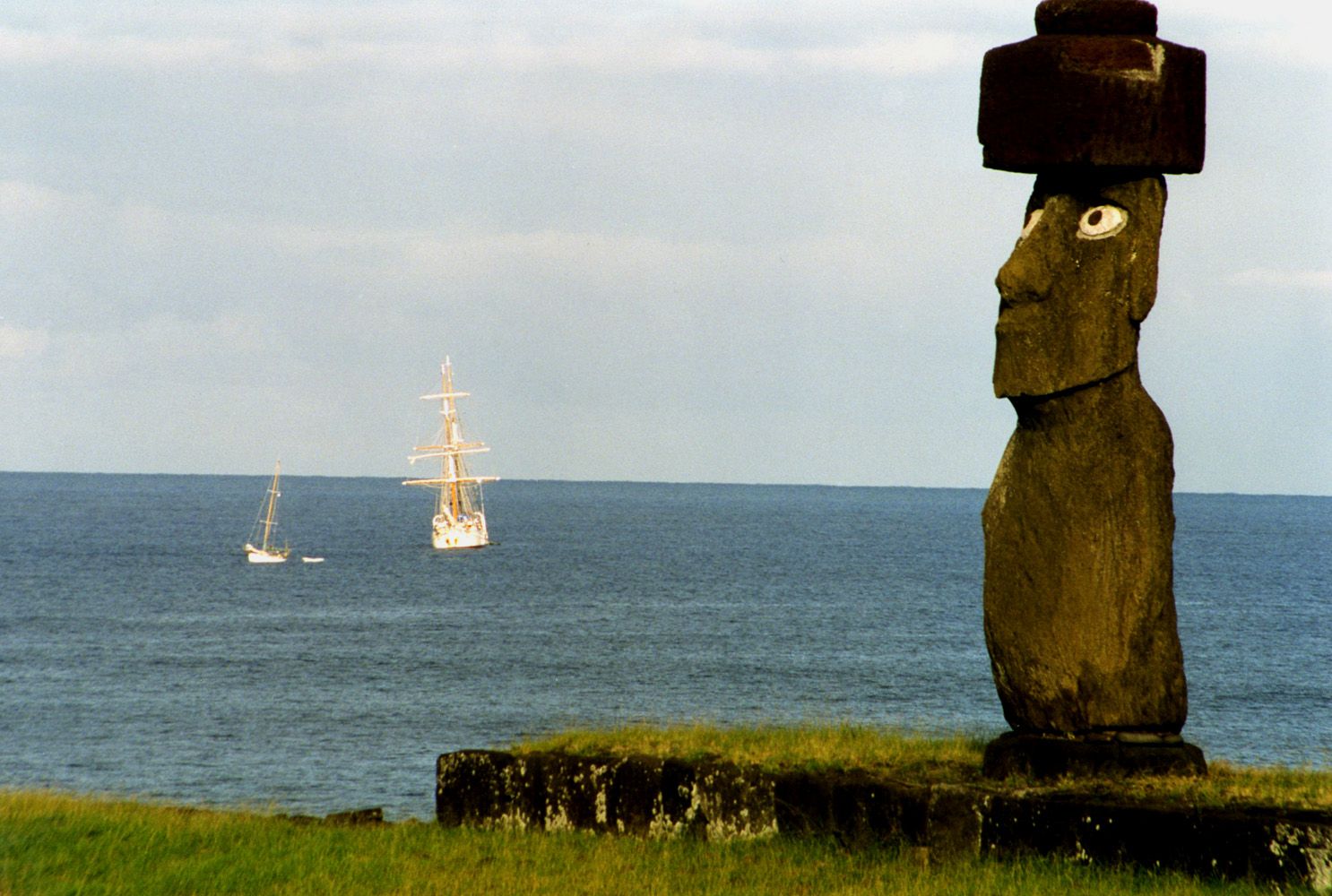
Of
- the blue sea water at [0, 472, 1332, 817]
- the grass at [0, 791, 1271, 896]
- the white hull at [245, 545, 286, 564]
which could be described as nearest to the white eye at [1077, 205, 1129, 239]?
the grass at [0, 791, 1271, 896]

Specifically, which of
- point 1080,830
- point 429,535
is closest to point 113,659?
point 1080,830

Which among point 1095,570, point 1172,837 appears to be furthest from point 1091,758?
point 1095,570

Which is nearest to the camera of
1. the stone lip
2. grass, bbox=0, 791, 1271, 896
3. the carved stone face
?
the stone lip

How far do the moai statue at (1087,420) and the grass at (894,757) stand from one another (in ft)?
1.10

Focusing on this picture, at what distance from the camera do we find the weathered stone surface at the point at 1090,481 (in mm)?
10312

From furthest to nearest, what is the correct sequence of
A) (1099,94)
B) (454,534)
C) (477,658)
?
(454,534)
(477,658)
(1099,94)

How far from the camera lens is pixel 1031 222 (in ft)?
35.1

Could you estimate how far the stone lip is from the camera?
8.95 m

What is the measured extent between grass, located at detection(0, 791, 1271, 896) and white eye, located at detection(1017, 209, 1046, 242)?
4.17 meters

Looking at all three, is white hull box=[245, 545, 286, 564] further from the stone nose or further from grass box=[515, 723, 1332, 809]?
the stone nose

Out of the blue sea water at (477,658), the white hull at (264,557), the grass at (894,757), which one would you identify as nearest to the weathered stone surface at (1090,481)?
the grass at (894,757)

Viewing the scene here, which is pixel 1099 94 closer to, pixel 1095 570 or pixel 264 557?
pixel 1095 570

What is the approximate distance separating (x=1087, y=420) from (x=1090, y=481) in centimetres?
41

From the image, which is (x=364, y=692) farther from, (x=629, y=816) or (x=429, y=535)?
(x=429, y=535)
